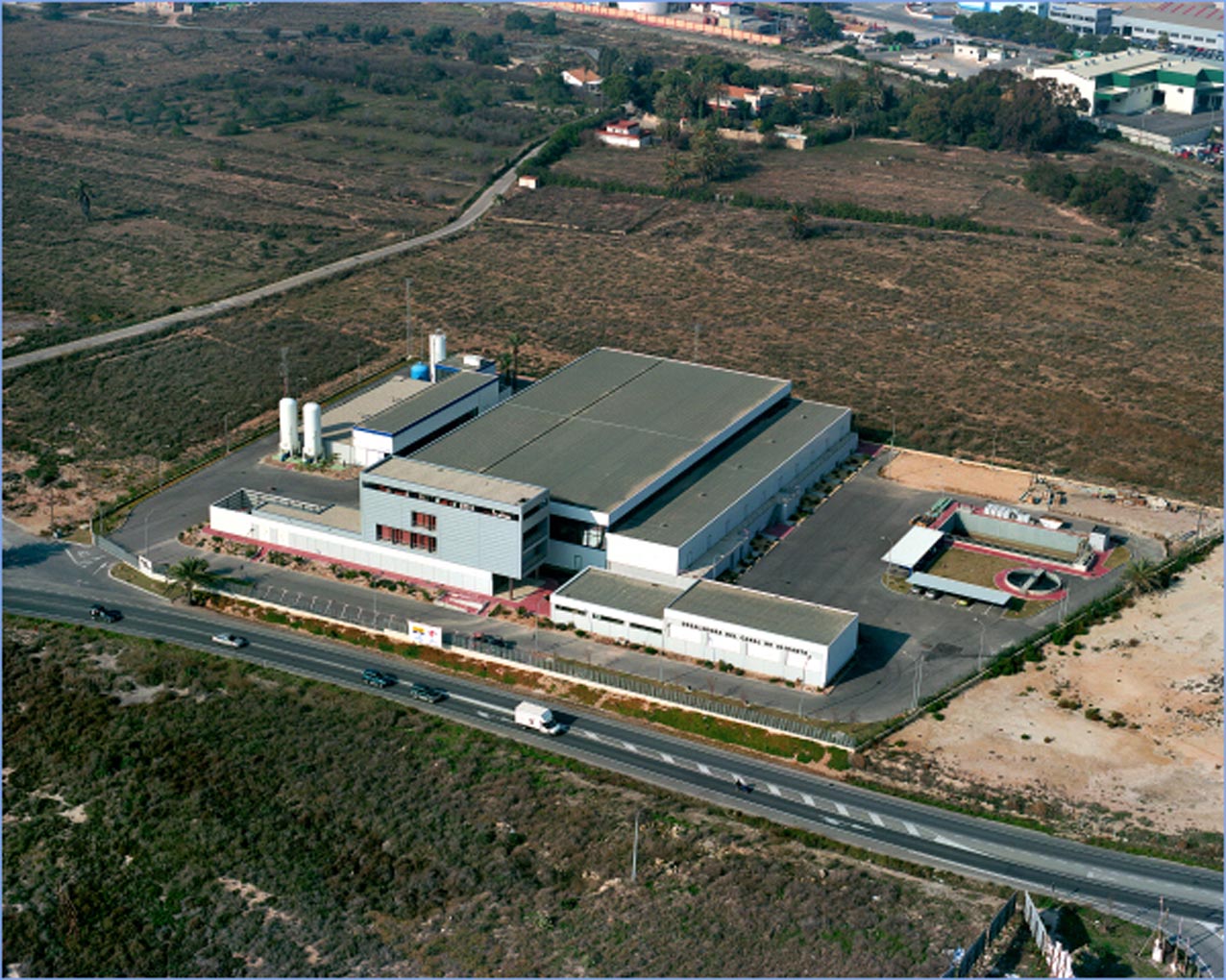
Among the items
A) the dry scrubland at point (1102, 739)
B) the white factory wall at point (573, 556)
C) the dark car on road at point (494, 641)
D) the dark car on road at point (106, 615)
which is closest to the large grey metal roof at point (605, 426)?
the white factory wall at point (573, 556)

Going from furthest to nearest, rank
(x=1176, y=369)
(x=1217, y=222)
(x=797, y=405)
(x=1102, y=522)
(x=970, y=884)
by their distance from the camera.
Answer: (x=1217, y=222) → (x=1176, y=369) → (x=797, y=405) → (x=1102, y=522) → (x=970, y=884)

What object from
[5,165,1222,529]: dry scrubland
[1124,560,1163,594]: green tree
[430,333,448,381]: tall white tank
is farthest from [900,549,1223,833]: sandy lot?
[430,333,448,381]: tall white tank

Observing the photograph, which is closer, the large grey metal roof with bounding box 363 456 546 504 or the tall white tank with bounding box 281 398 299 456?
the large grey metal roof with bounding box 363 456 546 504

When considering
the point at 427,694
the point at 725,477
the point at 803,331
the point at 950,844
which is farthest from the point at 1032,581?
the point at 803,331

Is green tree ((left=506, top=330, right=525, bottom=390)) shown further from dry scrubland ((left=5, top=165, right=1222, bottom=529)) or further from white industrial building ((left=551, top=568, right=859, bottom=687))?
white industrial building ((left=551, top=568, right=859, bottom=687))

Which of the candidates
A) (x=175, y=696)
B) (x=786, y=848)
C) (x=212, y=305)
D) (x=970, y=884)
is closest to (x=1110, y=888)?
(x=970, y=884)

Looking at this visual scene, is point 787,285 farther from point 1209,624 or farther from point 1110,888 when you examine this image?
point 1110,888

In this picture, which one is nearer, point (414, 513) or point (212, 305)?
point (414, 513)
